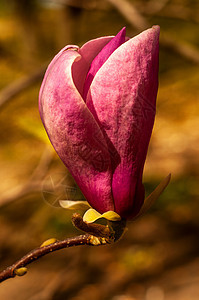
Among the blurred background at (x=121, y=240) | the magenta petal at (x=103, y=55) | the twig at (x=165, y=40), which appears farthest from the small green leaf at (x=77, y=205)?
the blurred background at (x=121, y=240)

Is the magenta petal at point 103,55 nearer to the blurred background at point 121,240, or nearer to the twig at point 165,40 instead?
the twig at point 165,40

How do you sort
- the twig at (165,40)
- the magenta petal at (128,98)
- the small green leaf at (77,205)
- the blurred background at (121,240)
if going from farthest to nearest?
the blurred background at (121,240) < the twig at (165,40) < the small green leaf at (77,205) < the magenta petal at (128,98)

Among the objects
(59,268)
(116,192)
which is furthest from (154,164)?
(116,192)

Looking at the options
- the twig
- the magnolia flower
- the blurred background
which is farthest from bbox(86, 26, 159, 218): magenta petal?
the blurred background

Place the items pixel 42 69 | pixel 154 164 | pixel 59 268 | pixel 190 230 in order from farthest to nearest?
pixel 154 164 → pixel 190 230 → pixel 59 268 → pixel 42 69

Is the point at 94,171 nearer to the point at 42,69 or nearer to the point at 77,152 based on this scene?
the point at 77,152
